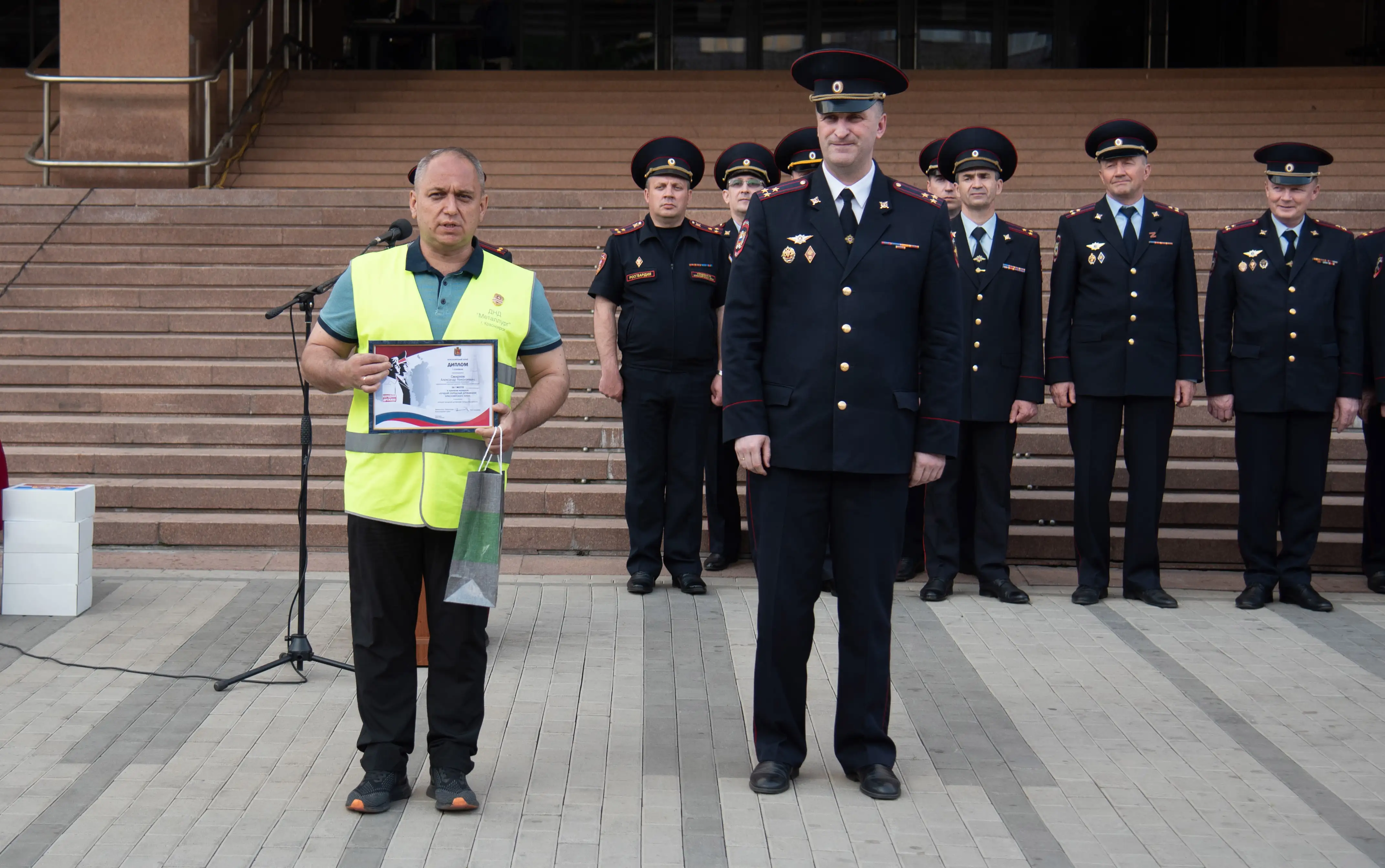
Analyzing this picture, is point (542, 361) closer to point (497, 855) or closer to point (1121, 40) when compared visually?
point (497, 855)

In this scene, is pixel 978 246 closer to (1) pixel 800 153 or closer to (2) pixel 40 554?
(1) pixel 800 153

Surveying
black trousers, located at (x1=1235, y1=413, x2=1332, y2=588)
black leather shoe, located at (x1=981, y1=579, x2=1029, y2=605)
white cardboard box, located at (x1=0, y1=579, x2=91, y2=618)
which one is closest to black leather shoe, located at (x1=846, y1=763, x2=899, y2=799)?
black leather shoe, located at (x1=981, y1=579, x2=1029, y2=605)

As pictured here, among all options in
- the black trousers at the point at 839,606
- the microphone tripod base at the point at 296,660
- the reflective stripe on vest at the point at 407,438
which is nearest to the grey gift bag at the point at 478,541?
the reflective stripe on vest at the point at 407,438

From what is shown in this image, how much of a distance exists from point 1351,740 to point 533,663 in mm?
3199

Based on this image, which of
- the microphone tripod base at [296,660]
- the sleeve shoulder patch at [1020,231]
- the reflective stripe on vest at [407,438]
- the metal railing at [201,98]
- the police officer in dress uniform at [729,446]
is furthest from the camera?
the metal railing at [201,98]

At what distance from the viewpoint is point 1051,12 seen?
2195cm

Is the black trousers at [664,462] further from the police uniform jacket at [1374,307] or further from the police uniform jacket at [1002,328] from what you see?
the police uniform jacket at [1374,307]

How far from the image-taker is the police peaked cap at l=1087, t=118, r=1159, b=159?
7453 millimetres

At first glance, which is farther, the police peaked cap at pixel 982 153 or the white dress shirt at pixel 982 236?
the white dress shirt at pixel 982 236

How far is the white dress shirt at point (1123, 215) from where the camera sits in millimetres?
7629

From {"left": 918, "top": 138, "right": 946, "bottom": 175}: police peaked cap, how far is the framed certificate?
171 inches

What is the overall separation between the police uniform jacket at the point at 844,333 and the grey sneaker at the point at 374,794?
151cm

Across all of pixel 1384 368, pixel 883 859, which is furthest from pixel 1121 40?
pixel 883 859

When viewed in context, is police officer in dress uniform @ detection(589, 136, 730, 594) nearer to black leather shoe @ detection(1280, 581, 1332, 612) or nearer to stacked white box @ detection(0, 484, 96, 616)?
stacked white box @ detection(0, 484, 96, 616)
